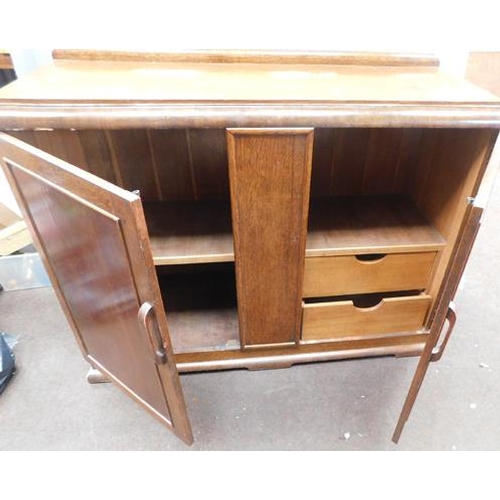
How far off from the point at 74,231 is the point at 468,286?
1337mm

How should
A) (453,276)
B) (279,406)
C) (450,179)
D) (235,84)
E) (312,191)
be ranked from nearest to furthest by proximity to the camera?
(453,276) < (235,84) < (450,179) < (279,406) < (312,191)

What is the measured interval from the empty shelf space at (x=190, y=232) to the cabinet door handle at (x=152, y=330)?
263mm

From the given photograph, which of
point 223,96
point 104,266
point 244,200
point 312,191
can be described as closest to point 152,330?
point 104,266

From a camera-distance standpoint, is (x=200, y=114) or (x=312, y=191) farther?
(x=312, y=191)

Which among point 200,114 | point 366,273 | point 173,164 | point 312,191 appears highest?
point 200,114

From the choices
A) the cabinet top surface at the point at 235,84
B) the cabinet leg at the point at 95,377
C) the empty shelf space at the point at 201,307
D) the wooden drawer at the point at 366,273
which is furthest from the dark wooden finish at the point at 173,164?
the cabinet leg at the point at 95,377

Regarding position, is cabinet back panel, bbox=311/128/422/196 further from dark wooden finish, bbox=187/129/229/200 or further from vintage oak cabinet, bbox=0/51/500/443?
dark wooden finish, bbox=187/129/229/200

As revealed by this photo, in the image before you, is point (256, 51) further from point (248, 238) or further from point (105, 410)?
point (105, 410)

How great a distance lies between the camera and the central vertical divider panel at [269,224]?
0.72 meters

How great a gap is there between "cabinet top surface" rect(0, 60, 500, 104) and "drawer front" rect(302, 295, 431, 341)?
514 mm

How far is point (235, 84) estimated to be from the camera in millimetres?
786

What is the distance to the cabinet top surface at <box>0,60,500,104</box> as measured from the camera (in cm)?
71

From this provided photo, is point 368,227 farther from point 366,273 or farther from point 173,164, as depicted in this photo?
point 173,164

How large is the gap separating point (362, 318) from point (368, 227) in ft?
0.83
